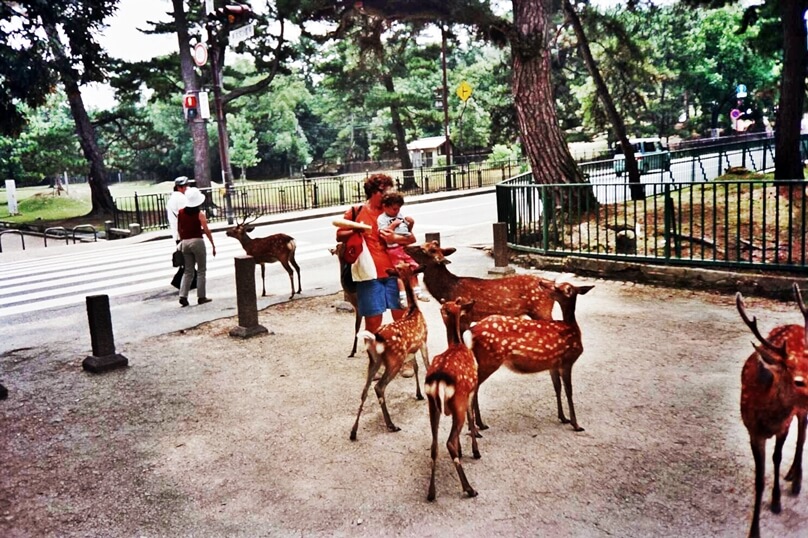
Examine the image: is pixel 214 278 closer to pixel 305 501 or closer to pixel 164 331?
pixel 164 331

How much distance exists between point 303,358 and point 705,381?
13.1ft

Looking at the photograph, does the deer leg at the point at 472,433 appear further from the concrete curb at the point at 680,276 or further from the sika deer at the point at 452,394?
the concrete curb at the point at 680,276

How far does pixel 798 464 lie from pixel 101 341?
652 cm

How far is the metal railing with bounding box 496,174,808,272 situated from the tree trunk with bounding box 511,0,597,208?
97 cm

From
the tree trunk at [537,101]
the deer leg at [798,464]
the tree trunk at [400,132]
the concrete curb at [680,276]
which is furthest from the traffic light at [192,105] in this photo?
the deer leg at [798,464]

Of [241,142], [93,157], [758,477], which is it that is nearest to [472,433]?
[758,477]

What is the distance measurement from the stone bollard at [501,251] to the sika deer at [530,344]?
19.3 ft

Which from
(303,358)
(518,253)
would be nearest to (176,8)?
(518,253)

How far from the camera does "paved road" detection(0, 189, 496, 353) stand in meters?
9.67

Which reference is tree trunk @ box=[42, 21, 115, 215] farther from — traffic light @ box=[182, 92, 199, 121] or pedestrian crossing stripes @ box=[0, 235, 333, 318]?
pedestrian crossing stripes @ box=[0, 235, 333, 318]

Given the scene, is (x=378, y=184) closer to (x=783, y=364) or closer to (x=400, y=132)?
(x=783, y=364)

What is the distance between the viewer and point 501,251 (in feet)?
36.3

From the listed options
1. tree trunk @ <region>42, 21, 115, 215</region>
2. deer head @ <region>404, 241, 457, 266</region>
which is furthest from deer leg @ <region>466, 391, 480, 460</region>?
tree trunk @ <region>42, 21, 115, 215</region>

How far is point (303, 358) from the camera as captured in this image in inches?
292
